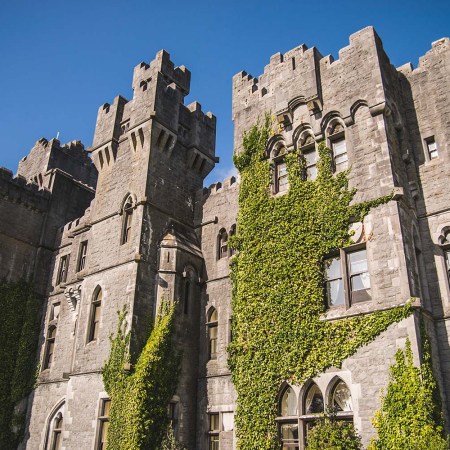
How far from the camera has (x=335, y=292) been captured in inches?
577

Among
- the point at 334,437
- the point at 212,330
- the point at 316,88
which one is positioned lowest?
the point at 334,437

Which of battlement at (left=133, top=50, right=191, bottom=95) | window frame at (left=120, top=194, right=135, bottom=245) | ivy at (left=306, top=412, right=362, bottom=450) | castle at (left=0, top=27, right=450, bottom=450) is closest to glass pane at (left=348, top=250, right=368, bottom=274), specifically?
castle at (left=0, top=27, right=450, bottom=450)

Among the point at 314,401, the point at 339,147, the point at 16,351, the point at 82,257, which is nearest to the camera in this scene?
the point at 314,401

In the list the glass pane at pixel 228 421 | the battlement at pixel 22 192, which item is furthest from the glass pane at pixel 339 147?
the battlement at pixel 22 192

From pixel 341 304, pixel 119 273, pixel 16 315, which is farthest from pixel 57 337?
pixel 341 304

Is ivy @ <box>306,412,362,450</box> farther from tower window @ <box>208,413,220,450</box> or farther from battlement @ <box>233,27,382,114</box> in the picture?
battlement @ <box>233,27,382,114</box>

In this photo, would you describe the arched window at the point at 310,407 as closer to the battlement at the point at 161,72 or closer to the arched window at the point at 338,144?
the arched window at the point at 338,144

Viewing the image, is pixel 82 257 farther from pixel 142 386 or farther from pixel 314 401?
pixel 314 401

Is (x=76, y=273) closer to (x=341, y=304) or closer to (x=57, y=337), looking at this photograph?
(x=57, y=337)

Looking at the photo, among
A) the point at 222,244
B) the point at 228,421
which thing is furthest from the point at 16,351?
the point at 228,421

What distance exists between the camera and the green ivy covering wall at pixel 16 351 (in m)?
22.0

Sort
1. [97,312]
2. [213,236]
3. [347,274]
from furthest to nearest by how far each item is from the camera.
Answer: [213,236] < [97,312] < [347,274]

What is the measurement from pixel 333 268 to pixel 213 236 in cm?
697

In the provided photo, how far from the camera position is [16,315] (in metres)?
23.8
